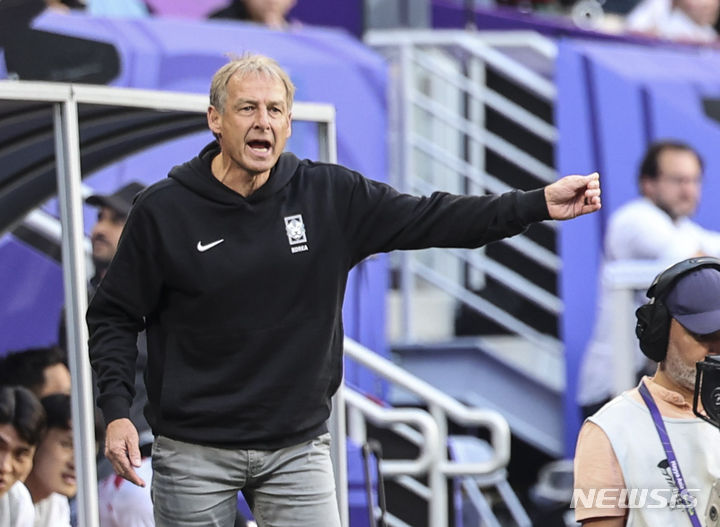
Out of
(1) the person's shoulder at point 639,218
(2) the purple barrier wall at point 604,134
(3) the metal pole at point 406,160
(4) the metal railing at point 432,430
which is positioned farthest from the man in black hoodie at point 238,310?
(3) the metal pole at point 406,160

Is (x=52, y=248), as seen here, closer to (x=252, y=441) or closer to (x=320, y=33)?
(x=252, y=441)

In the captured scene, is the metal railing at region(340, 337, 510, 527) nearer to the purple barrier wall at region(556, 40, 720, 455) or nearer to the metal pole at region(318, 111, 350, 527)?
the metal pole at region(318, 111, 350, 527)

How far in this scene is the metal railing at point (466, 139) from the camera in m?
8.88

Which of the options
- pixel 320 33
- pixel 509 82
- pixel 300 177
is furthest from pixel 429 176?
pixel 300 177

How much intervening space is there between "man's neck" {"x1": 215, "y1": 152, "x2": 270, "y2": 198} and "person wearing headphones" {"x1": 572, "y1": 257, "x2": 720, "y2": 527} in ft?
3.26

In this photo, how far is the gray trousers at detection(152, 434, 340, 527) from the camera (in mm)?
3848

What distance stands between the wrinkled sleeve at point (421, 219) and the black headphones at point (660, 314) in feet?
1.19

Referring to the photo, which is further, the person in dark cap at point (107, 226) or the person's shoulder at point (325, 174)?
the person in dark cap at point (107, 226)

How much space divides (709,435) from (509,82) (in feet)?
19.0

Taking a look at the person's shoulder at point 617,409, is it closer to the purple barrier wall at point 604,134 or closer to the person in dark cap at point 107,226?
the person in dark cap at point 107,226

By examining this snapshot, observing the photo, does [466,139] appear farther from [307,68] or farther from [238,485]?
[238,485]

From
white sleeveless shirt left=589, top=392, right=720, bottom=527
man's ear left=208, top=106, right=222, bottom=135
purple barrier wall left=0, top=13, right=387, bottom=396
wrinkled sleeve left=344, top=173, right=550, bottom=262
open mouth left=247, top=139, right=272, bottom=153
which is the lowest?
white sleeveless shirt left=589, top=392, right=720, bottom=527

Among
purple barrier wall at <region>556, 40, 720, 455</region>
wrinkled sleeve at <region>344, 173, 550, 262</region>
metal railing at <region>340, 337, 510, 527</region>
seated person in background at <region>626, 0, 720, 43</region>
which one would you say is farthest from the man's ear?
seated person in background at <region>626, 0, 720, 43</region>

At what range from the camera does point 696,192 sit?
8.51 meters
